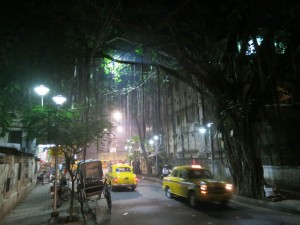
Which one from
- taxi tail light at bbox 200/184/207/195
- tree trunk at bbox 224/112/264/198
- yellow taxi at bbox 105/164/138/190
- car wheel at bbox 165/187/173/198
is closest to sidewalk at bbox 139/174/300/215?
tree trunk at bbox 224/112/264/198

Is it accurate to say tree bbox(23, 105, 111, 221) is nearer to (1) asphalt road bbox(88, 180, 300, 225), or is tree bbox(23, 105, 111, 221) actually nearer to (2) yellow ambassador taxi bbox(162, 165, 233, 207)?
(1) asphalt road bbox(88, 180, 300, 225)

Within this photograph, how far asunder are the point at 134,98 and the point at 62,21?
24.5 m

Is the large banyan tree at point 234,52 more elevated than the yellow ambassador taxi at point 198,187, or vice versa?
the large banyan tree at point 234,52

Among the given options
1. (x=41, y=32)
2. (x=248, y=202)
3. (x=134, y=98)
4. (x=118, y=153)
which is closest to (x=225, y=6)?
(x=41, y=32)

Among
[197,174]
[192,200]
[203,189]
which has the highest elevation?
[197,174]

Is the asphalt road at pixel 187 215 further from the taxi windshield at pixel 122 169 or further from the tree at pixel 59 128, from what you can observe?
the taxi windshield at pixel 122 169

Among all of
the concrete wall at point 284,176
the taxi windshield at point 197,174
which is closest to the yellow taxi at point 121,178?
the taxi windshield at point 197,174

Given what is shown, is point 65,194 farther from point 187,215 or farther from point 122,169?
point 187,215

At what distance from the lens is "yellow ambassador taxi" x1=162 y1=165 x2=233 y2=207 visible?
1106 cm

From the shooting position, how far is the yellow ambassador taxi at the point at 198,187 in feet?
36.3

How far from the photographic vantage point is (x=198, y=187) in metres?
11.2

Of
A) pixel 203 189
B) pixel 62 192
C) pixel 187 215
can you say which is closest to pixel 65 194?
pixel 62 192

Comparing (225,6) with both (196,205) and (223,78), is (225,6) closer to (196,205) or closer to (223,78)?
(223,78)

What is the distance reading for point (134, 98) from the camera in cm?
3198
